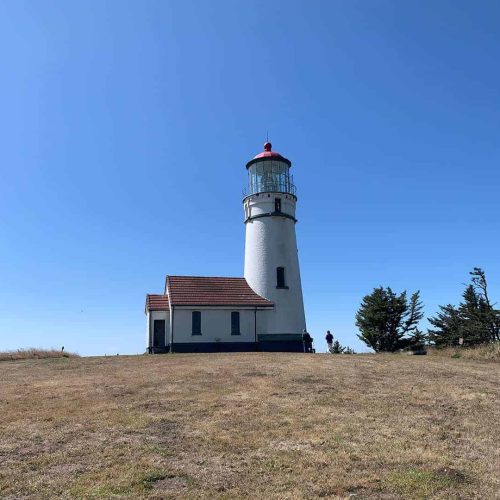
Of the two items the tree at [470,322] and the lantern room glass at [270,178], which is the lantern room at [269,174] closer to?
the lantern room glass at [270,178]

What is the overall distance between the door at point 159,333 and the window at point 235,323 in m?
4.12

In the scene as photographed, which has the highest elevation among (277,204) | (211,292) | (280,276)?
(277,204)

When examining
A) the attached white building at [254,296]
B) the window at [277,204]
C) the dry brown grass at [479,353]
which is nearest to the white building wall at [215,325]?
the attached white building at [254,296]

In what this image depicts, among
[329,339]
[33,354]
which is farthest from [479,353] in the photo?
[33,354]

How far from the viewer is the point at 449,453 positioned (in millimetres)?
7312

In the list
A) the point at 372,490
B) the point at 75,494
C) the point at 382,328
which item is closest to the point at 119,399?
the point at 75,494

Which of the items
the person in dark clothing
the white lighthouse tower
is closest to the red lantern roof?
the white lighthouse tower

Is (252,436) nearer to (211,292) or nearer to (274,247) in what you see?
(211,292)

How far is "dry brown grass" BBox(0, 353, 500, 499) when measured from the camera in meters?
5.95

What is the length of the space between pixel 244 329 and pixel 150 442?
22.0 m

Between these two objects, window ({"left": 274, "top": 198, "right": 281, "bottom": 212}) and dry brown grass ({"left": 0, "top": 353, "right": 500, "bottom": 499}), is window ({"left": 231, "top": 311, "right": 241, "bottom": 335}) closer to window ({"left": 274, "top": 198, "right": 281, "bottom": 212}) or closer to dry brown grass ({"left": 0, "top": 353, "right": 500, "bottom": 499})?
window ({"left": 274, "top": 198, "right": 281, "bottom": 212})

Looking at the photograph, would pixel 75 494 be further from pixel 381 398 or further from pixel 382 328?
pixel 382 328

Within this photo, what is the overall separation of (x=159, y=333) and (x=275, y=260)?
27.4ft

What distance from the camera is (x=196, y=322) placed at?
1143 inches
